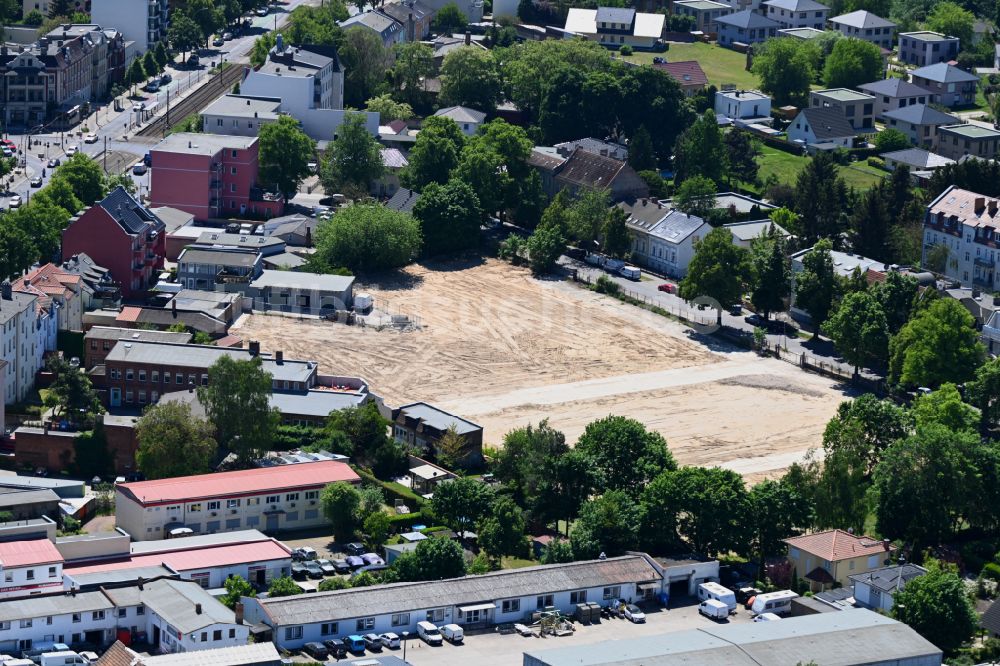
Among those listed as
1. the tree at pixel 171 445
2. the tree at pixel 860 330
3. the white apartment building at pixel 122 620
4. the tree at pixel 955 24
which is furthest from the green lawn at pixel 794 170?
the white apartment building at pixel 122 620

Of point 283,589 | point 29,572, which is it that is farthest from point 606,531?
point 29,572

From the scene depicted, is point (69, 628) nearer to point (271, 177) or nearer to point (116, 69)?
point (271, 177)

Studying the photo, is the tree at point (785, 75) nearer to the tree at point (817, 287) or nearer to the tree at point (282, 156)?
the tree at point (282, 156)

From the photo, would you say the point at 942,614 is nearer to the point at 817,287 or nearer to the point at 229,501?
the point at 229,501

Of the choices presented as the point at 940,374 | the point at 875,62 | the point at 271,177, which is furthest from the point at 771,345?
the point at 875,62

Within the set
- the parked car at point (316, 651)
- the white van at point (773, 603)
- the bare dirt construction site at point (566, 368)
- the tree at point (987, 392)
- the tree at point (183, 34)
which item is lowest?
the parked car at point (316, 651)

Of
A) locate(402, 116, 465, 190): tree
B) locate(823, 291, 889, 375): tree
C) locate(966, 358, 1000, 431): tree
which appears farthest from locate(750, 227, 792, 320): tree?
locate(402, 116, 465, 190): tree

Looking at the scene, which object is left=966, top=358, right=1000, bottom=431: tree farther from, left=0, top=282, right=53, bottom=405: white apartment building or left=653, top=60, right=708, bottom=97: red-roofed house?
left=653, top=60, right=708, bottom=97: red-roofed house
